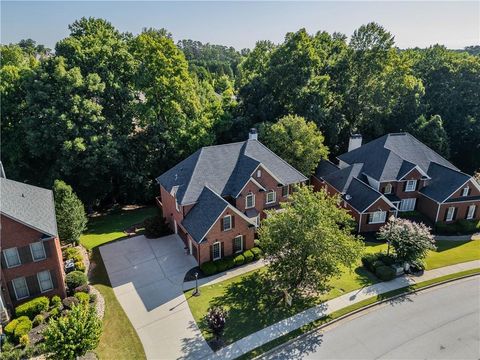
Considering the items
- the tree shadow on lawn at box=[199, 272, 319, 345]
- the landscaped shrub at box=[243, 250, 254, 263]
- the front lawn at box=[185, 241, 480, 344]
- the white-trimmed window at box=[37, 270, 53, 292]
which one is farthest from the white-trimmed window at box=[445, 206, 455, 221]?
the white-trimmed window at box=[37, 270, 53, 292]

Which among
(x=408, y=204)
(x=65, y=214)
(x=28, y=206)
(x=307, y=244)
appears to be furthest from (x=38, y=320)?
(x=408, y=204)

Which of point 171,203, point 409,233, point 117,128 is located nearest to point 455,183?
point 409,233

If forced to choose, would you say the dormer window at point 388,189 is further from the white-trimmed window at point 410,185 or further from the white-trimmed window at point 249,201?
the white-trimmed window at point 249,201

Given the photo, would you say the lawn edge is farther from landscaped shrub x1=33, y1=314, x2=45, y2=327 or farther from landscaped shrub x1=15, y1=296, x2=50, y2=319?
landscaped shrub x1=15, y1=296, x2=50, y2=319

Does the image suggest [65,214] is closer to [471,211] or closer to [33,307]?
[33,307]

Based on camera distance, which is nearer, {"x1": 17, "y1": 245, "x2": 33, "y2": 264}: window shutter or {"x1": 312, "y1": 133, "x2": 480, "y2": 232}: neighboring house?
{"x1": 17, "y1": 245, "x2": 33, "y2": 264}: window shutter
